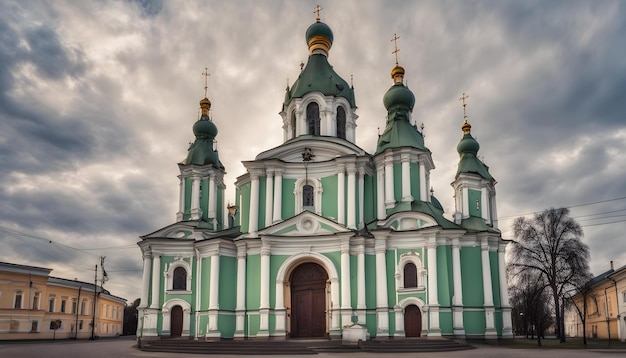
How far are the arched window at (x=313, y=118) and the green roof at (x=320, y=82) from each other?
91cm

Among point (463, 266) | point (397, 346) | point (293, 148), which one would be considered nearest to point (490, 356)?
point (397, 346)

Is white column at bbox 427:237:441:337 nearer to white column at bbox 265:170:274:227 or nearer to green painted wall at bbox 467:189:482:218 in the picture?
white column at bbox 265:170:274:227

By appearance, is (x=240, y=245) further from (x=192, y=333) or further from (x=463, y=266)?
(x=463, y=266)

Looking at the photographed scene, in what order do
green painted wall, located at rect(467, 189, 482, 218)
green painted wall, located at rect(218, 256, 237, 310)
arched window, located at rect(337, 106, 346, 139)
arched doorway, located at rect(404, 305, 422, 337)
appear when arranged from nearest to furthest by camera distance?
arched doorway, located at rect(404, 305, 422, 337) → green painted wall, located at rect(218, 256, 237, 310) → arched window, located at rect(337, 106, 346, 139) → green painted wall, located at rect(467, 189, 482, 218)

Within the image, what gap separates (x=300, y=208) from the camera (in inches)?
1190

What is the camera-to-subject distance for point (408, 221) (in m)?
28.9

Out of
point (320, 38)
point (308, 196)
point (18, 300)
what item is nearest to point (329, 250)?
point (308, 196)

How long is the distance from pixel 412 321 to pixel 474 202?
11.5 m

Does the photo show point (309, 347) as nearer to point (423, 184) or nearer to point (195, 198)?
point (423, 184)

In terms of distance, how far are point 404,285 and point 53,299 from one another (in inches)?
1245

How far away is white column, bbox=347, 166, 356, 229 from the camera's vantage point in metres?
29.2

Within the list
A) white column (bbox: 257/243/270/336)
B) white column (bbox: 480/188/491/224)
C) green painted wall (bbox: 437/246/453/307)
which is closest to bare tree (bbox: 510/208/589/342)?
white column (bbox: 480/188/491/224)

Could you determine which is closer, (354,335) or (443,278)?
(354,335)

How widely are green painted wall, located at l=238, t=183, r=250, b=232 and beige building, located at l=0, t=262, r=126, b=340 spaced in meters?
19.9
